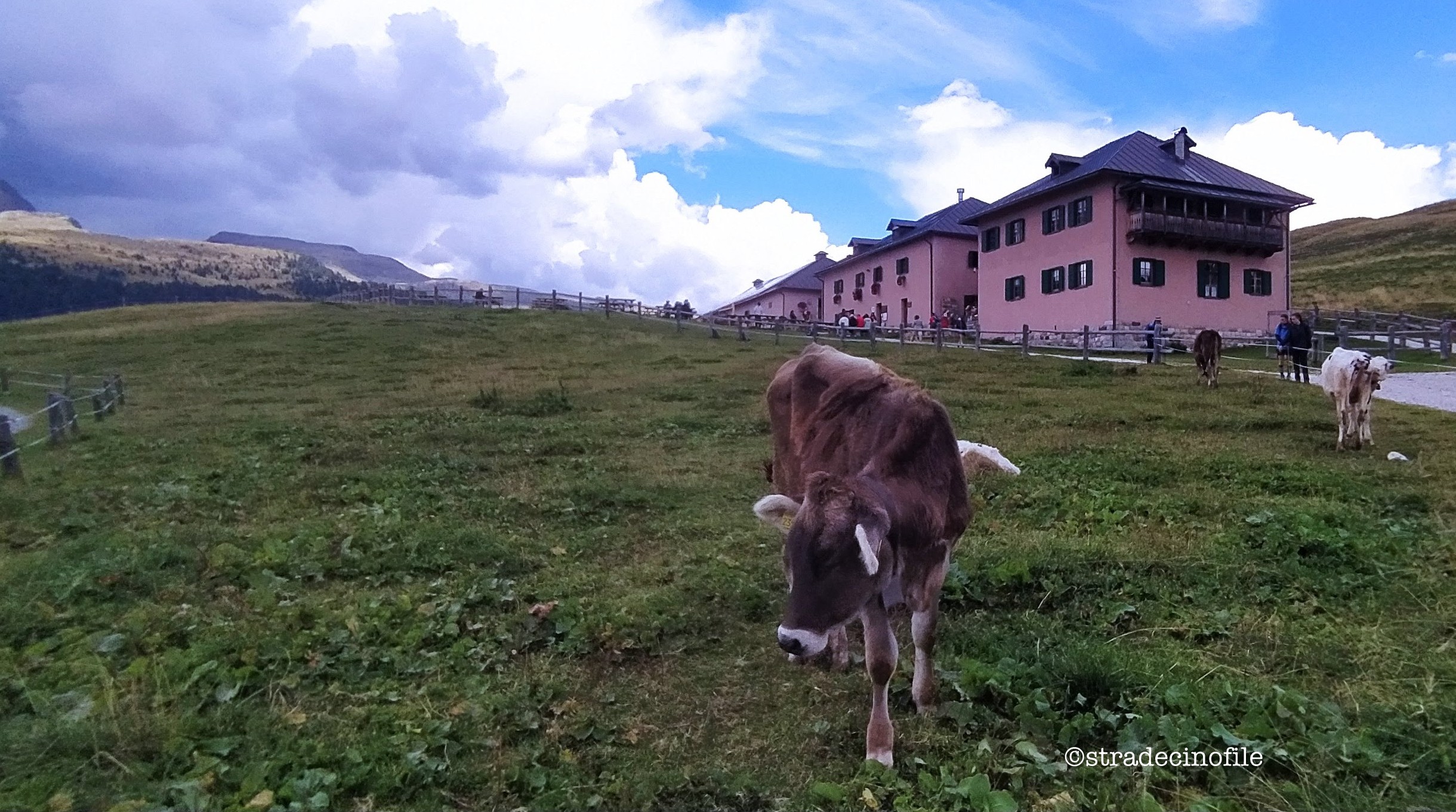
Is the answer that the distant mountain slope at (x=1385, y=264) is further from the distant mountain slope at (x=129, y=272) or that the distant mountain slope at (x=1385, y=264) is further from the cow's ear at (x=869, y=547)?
the distant mountain slope at (x=129, y=272)

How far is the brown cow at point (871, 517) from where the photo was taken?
12.1 feet

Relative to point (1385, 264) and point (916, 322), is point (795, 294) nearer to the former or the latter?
point (916, 322)

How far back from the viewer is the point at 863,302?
57.5 meters

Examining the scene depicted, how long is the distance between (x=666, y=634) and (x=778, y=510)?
6.76 ft

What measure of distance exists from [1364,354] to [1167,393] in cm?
519

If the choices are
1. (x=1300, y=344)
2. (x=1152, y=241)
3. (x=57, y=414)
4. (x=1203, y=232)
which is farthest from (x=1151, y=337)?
(x=57, y=414)

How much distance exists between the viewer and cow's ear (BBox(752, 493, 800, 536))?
4.24 meters

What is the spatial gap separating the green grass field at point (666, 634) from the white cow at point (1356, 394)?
0.41m

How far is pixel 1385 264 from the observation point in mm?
59875

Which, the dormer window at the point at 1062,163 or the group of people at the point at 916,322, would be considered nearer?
the group of people at the point at 916,322

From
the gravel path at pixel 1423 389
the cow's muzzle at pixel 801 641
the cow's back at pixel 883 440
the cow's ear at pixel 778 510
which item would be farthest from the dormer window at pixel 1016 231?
the cow's muzzle at pixel 801 641

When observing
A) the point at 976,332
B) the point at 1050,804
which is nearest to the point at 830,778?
the point at 1050,804

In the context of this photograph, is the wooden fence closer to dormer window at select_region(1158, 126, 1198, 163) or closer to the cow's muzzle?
the cow's muzzle

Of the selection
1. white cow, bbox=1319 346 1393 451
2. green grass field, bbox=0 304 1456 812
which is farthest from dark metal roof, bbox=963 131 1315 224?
green grass field, bbox=0 304 1456 812
